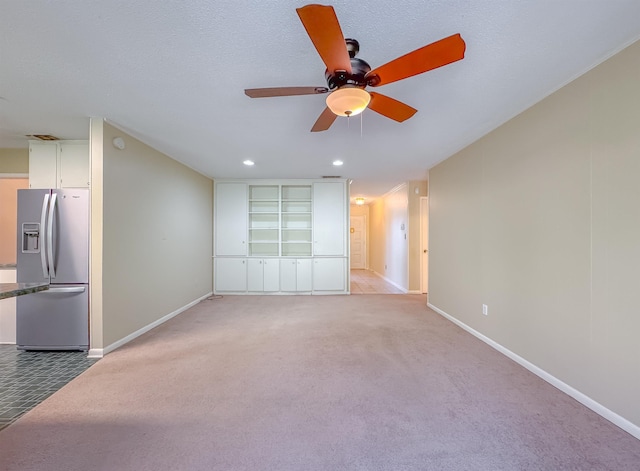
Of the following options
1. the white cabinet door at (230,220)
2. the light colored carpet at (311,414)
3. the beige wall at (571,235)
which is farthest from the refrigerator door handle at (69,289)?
the beige wall at (571,235)

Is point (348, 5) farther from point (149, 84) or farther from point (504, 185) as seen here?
point (504, 185)

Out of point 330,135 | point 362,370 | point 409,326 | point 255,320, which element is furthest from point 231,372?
point 330,135

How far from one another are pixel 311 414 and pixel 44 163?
14.2ft

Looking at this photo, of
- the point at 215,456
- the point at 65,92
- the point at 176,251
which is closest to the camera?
the point at 215,456

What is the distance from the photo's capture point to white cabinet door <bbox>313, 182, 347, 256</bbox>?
5902mm

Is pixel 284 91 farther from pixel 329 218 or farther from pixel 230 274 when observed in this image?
pixel 230 274

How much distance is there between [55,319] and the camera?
2.95 meters

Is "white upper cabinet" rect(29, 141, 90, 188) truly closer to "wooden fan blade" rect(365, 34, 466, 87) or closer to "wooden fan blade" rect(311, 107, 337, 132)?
"wooden fan blade" rect(311, 107, 337, 132)

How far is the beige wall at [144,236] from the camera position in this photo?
2.97 meters

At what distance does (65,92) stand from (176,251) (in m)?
2.50

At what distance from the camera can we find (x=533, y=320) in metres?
2.52

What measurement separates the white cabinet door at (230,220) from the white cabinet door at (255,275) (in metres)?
0.31

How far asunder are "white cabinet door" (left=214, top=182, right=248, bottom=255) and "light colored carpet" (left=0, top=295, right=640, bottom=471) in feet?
9.25

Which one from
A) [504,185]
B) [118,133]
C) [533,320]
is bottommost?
[533,320]
